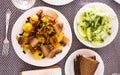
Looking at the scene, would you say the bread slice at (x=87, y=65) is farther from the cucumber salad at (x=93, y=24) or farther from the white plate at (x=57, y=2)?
the white plate at (x=57, y=2)

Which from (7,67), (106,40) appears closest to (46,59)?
(7,67)

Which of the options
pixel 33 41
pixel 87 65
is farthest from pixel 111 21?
pixel 33 41

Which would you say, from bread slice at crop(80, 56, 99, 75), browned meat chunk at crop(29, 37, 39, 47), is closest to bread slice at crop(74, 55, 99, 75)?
bread slice at crop(80, 56, 99, 75)

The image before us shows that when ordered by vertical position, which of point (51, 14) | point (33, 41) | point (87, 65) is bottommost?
point (87, 65)

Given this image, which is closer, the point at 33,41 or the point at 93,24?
the point at 33,41

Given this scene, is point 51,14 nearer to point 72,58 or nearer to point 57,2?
point 57,2

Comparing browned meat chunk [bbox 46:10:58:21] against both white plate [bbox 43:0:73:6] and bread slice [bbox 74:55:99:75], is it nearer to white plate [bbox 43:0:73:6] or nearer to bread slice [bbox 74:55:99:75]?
white plate [bbox 43:0:73:6]
